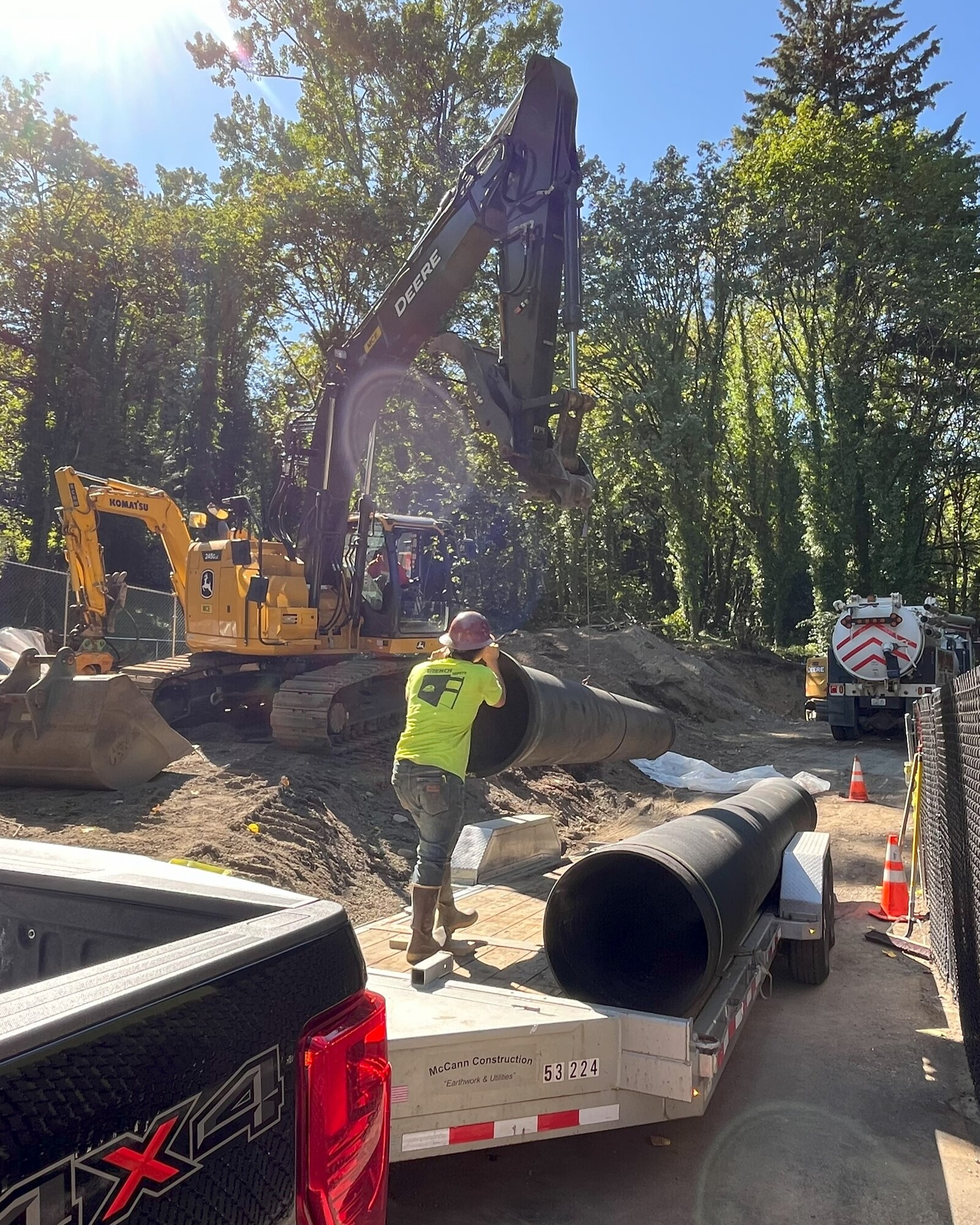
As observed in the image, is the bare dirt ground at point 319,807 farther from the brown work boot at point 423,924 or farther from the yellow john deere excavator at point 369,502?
the brown work boot at point 423,924

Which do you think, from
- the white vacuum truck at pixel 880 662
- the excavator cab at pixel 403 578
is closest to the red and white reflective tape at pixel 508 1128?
the excavator cab at pixel 403 578

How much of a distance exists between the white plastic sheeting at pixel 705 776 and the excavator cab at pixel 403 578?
11.7 ft

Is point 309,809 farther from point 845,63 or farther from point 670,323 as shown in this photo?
point 845,63

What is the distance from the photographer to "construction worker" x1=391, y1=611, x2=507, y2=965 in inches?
198

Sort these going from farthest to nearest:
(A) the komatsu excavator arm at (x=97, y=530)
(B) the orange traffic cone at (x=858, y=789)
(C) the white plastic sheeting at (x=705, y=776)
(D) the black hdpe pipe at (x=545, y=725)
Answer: (A) the komatsu excavator arm at (x=97, y=530) < (C) the white plastic sheeting at (x=705, y=776) < (B) the orange traffic cone at (x=858, y=789) < (D) the black hdpe pipe at (x=545, y=725)

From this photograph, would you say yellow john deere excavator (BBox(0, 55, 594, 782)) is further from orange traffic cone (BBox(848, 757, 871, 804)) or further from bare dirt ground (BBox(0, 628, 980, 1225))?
orange traffic cone (BBox(848, 757, 871, 804))

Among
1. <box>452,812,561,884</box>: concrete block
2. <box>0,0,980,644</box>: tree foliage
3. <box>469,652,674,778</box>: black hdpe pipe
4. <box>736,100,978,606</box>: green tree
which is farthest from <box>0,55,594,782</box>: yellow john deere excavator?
<box>736,100,978,606</box>: green tree

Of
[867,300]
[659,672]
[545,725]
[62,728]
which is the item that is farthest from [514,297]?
[867,300]

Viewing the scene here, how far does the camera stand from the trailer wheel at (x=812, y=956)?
5711 mm

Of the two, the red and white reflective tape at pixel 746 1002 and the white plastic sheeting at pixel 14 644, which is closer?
the red and white reflective tape at pixel 746 1002

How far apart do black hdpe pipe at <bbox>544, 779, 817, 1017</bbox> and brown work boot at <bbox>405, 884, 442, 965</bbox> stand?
0.64m

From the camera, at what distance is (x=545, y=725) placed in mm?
6027

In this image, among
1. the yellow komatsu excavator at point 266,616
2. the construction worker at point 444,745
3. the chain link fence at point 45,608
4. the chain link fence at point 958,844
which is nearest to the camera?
the chain link fence at point 958,844

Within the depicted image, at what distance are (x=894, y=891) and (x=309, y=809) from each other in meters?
5.28
